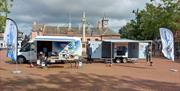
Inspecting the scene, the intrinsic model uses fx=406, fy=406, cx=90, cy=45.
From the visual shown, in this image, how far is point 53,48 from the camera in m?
33.1

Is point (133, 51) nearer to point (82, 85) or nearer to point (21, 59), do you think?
point (21, 59)

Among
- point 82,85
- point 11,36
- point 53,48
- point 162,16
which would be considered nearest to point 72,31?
point 162,16

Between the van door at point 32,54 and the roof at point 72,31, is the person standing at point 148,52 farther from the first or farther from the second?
the roof at point 72,31

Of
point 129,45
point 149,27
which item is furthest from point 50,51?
point 149,27

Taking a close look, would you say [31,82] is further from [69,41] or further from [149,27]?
[149,27]

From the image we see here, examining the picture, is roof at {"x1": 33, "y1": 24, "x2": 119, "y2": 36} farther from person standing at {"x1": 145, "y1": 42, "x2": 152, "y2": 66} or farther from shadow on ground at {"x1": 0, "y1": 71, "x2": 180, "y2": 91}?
shadow on ground at {"x1": 0, "y1": 71, "x2": 180, "y2": 91}

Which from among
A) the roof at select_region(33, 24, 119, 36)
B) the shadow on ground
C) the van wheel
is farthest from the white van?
the roof at select_region(33, 24, 119, 36)

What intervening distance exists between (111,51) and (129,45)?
11.5 feet

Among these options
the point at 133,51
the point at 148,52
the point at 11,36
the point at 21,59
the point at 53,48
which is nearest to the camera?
the point at 11,36

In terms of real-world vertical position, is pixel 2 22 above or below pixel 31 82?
above

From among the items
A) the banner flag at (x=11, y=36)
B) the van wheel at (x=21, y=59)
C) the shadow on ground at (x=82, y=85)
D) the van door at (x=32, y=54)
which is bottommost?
the shadow on ground at (x=82, y=85)

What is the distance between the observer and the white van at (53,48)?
30953 millimetres

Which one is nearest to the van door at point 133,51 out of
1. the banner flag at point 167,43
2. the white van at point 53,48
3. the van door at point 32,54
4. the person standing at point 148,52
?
the person standing at point 148,52

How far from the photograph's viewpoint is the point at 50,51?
3288cm
